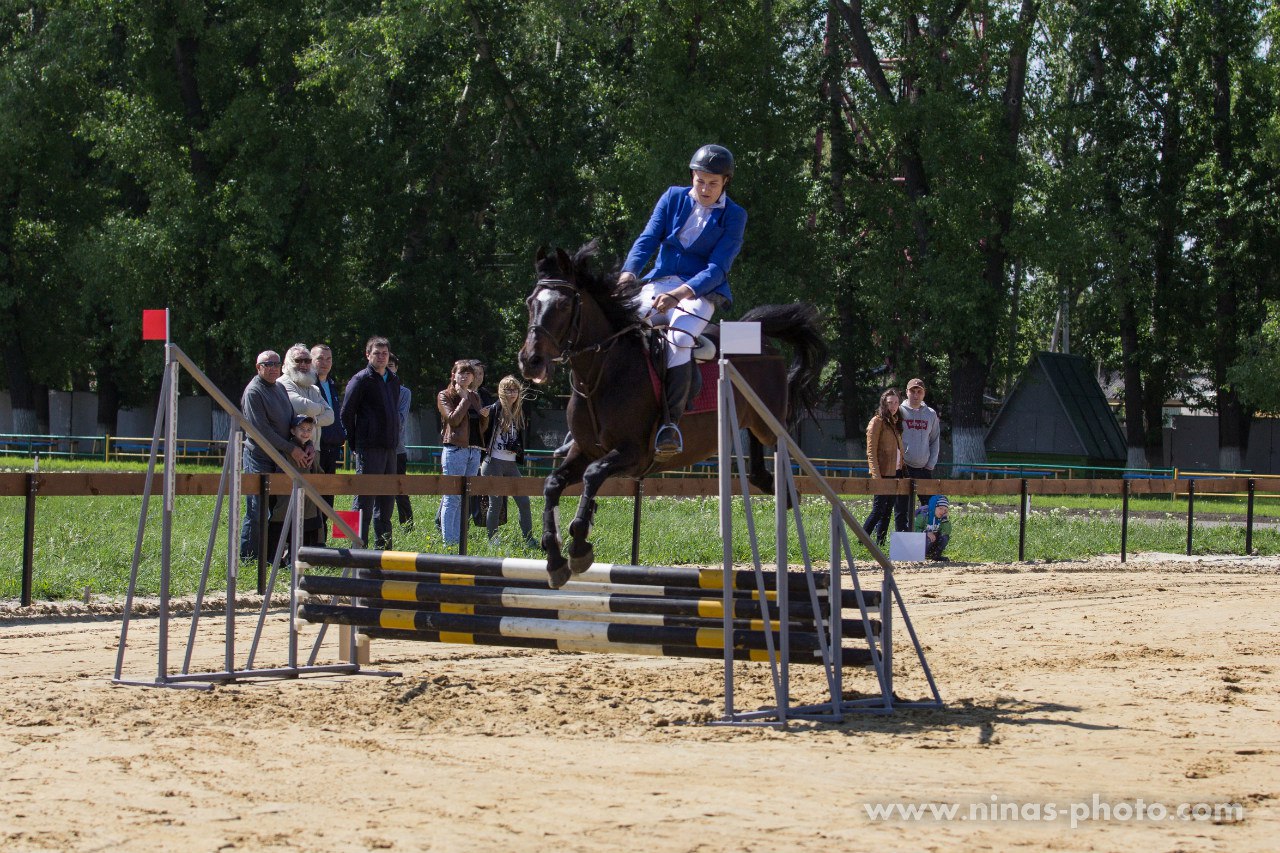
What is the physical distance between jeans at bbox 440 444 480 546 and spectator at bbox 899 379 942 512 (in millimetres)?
5152

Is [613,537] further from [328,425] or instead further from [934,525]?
[934,525]

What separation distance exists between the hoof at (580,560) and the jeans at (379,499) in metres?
6.23

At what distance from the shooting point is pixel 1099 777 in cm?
573

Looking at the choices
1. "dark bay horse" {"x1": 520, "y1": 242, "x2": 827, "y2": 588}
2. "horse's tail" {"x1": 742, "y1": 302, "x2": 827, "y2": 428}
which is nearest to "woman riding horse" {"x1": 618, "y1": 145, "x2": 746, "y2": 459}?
"dark bay horse" {"x1": 520, "y1": 242, "x2": 827, "y2": 588}

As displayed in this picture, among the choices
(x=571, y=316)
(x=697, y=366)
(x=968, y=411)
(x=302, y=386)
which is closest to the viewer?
(x=571, y=316)

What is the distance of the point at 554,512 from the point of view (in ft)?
27.1

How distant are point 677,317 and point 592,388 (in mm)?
725

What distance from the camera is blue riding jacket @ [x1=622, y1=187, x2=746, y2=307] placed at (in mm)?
8570

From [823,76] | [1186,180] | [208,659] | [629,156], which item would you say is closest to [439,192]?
[629,156]

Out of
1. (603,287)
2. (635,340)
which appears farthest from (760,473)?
(603,287)

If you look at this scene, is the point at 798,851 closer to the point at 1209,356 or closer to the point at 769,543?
the point at 769,543

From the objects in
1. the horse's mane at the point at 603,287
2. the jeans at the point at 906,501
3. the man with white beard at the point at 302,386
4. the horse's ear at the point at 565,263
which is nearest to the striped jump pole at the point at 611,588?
the horse's mane at the point at 603,287

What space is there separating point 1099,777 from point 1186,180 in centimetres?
3793

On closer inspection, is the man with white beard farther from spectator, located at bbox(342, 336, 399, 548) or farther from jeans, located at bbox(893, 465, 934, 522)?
jeans, located at bbox(893, 465, 934, 522)
